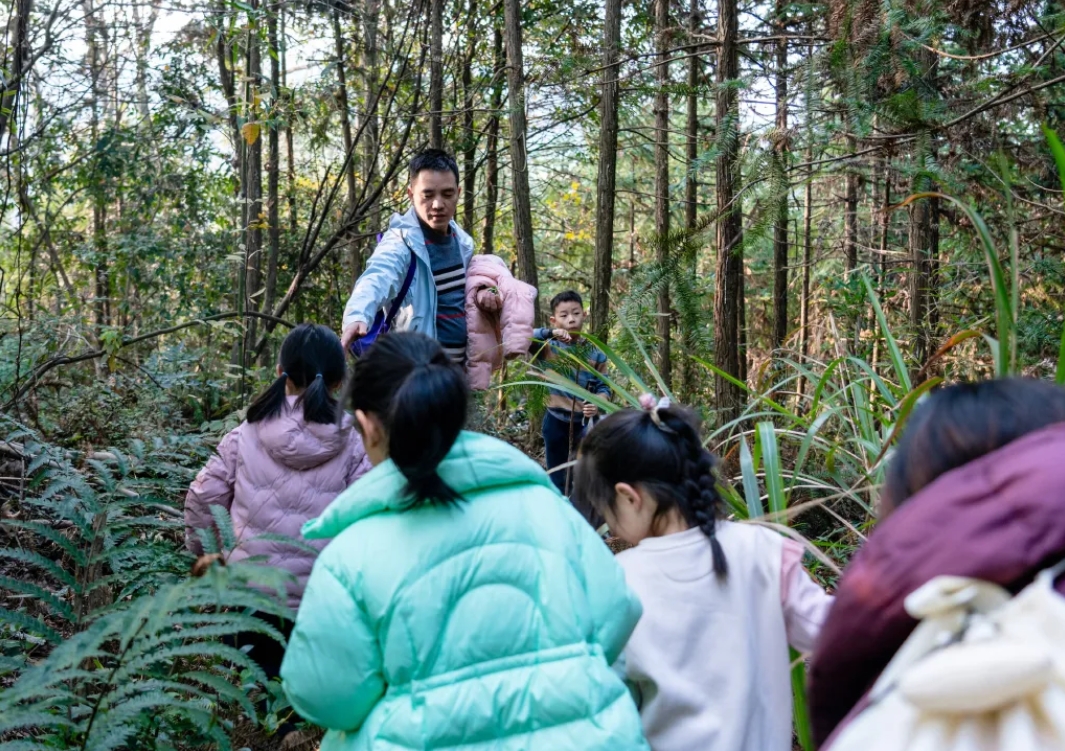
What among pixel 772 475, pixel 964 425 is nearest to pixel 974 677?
pixel 964 425

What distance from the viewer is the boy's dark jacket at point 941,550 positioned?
38.6 inches

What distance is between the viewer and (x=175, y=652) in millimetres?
2146

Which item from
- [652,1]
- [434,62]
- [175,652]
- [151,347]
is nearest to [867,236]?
[652,1]

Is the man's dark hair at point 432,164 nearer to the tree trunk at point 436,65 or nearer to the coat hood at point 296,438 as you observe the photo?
the coat hood at point 296,438

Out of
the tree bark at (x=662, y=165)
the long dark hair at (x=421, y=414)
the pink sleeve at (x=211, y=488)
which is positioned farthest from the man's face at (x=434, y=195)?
the tree bark at (x=662, y=165)

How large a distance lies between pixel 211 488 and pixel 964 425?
9.32 ft

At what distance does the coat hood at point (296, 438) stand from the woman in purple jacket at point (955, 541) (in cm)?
248

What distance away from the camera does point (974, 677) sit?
92cm

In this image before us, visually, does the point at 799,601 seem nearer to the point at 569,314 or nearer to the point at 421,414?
the point at 421,414

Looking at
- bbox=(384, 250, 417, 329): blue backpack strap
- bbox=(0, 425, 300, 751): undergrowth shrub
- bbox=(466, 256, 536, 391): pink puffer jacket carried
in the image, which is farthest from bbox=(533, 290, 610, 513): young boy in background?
bbox=(0, 425, 300, 751): undergrowth shrub

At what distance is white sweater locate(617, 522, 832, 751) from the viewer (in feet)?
6.74

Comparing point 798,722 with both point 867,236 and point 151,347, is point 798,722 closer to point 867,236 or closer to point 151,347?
point 151,347

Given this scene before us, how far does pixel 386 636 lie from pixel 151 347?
885 centimetres

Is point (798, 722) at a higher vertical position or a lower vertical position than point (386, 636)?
lower
